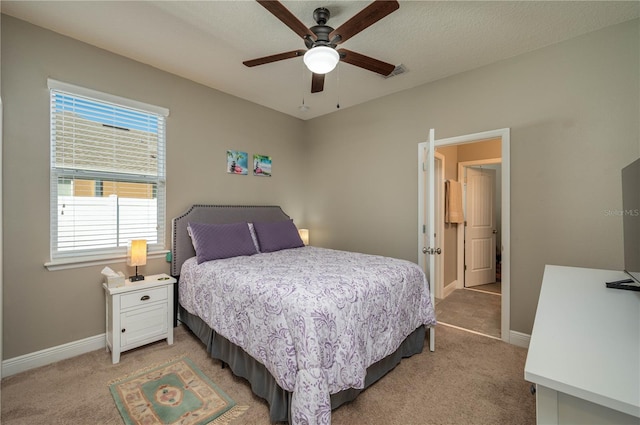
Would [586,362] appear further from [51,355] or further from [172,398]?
[51,355]

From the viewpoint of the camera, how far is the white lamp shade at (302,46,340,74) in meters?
1.72

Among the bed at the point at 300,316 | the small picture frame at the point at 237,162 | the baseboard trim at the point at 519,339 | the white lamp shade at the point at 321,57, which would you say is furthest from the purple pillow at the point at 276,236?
the baseboard trim at the point at 519,339

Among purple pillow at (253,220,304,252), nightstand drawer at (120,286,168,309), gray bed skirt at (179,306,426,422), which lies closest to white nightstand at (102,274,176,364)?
nightstand drawer at (120,286,168,309)

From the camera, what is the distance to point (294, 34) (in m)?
2.30

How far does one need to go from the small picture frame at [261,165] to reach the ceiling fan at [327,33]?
5.99ft

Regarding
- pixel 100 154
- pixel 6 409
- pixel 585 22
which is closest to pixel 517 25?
pixel 585 22

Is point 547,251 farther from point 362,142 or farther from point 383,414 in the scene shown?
point 362,142

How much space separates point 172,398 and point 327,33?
273 centimetres

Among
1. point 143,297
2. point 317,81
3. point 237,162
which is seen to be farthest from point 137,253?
point 317,81

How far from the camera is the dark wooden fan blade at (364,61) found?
6.43ft

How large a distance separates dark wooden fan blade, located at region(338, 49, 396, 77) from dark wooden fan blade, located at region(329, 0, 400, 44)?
189 mm

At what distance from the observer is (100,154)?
101 inches

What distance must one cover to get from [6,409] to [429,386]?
2.89 metres

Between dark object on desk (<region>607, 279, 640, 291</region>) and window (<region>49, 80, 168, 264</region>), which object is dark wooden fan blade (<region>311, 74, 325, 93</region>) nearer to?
window (<region>49, 80, 168, 264</region>)
